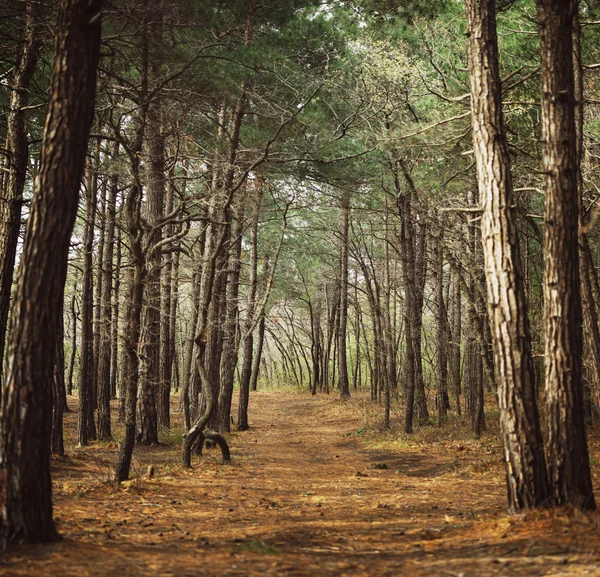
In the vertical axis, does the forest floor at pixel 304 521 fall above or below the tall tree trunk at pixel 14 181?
below

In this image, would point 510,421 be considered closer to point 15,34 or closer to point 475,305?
point 475,305

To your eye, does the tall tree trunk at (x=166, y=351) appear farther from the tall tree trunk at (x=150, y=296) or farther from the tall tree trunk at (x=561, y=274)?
the tall tree trunk at (x=561, y=274)

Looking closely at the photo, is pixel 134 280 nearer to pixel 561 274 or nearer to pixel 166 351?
pixel 561 274

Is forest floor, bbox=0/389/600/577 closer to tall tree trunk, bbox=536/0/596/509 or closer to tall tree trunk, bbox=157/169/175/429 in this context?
tall tree trunk, bbox=536/0/596/509

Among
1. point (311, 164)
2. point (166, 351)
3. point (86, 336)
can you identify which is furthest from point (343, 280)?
point (86, 336)

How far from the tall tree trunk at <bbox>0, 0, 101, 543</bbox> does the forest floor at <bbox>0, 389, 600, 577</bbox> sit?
0.40 meters

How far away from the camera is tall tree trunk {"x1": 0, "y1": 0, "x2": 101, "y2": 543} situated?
183 inches

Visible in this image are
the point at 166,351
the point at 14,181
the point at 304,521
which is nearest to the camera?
the point at 304,521

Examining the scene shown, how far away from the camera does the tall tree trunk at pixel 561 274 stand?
589cm

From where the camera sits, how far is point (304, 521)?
6578mm

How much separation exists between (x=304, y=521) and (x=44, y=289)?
12.4 ft

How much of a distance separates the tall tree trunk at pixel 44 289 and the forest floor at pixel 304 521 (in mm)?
402

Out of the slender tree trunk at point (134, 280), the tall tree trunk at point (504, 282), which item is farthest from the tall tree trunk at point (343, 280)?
the tall tree trunk at point (504, 282)

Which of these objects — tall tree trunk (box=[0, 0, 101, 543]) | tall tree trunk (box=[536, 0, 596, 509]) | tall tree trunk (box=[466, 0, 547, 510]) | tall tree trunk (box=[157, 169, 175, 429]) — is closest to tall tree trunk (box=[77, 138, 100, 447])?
tall tree trunk (box=[157, 169, 175, 429])
